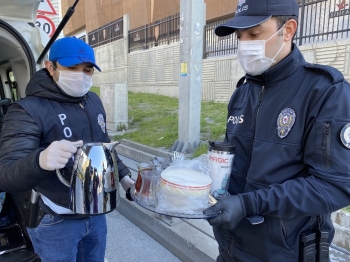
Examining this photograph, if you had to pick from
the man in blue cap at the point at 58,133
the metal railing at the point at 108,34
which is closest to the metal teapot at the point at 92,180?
the man in blue cap at the point at 58,133

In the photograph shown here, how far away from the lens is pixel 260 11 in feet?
3.82

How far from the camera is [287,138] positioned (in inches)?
43.8

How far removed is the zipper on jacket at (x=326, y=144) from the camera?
0.99 meters

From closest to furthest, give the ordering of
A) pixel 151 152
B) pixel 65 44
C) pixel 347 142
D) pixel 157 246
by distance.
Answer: pixel 347 142 → pixel 65 44 → pixel 157 246 → pixel 151 152

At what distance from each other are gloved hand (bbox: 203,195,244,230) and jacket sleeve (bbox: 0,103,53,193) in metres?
0.73

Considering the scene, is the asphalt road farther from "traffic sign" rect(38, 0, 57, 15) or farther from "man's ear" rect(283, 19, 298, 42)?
"traffic sign" rect(38, 0, 57, 15)

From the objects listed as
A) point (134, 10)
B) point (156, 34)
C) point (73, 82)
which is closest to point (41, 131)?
point (73, 82)

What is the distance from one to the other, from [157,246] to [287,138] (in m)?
2.21

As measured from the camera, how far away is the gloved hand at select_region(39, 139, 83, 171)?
1.12 meters

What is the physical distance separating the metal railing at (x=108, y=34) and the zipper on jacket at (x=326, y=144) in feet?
48.5

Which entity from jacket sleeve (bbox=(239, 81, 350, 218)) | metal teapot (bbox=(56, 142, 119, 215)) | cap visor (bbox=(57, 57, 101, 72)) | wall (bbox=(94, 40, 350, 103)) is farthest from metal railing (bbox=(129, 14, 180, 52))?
jacket sleeve (bbox=(239, 81, 350, 218))

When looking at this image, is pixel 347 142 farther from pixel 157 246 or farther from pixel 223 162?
pixel 157 246

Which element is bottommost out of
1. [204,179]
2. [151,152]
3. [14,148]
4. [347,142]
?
[151,152]

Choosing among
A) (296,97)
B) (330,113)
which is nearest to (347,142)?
(330,113)
